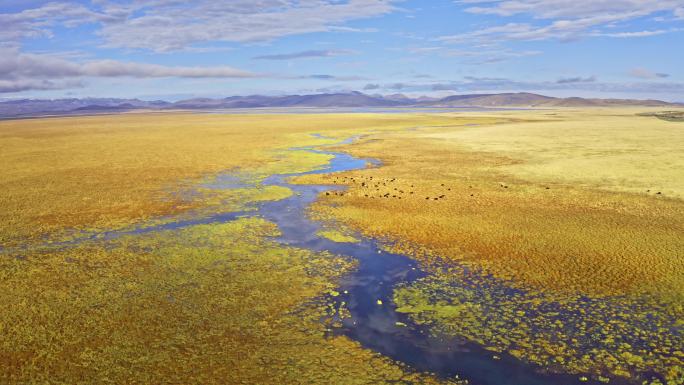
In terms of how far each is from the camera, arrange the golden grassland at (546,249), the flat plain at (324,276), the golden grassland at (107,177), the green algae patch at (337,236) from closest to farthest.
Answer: the flat plain at (324,276)
the golden grassland at (546,249)
the green algae patch at (337,236)
the golden grassland at (107,177)

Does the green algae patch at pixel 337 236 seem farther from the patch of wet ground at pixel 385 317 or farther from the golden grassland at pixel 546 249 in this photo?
the golden grassland at pixel 546 249

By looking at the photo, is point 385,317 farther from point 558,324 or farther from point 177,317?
point 177,317

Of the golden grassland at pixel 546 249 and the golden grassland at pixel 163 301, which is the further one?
the golden grassland at pixel 546 249

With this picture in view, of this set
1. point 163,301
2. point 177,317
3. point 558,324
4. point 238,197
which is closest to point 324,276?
point 177,317

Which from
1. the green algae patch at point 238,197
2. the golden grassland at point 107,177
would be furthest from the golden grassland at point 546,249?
the golden grassland at point 107,177

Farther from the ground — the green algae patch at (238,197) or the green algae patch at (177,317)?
the green algae patch at (238,197)

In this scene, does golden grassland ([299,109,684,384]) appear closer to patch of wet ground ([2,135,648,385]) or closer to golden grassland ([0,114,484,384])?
patch of wet ground ([2,135,648,385])
